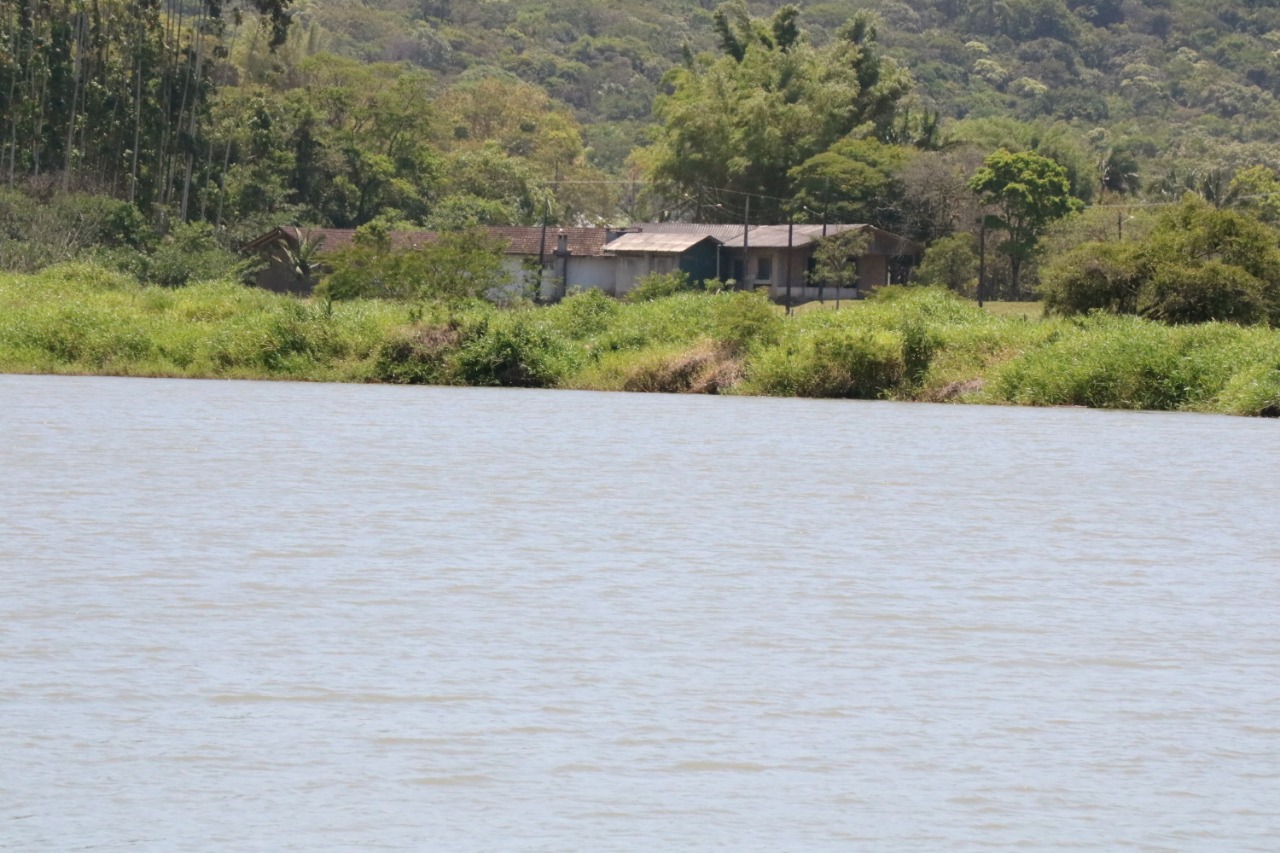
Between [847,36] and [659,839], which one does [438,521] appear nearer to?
[659,839]

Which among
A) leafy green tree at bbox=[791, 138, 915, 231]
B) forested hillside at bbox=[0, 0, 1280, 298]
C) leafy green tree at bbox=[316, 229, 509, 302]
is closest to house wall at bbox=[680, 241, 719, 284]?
forested hillside at bbox=[0, 0, 1280, 298]

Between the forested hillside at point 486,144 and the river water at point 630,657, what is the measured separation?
4431 cm

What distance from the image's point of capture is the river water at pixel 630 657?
8086 mm

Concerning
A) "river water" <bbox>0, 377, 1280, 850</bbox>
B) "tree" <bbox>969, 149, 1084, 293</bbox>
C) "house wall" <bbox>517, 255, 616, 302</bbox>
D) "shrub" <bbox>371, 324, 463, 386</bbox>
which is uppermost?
"tree" <bbox>969, 149, 1084, 293</bbox>

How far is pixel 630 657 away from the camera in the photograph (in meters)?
11.6

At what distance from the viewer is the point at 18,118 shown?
69.4 metres

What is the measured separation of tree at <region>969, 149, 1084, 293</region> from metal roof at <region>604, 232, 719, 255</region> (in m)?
12.0

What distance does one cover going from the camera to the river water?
8086 mm

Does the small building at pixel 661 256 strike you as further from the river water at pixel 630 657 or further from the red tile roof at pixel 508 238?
the river water at pixel 630 657

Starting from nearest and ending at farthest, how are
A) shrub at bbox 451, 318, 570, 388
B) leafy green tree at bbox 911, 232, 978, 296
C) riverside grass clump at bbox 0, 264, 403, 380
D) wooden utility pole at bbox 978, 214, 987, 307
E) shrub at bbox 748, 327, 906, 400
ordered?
shrub at bbox 748, 327, 906, 400 < shrub at bbox 451, 318, 570, 388 < riverside grass clump at bbox 0, 264, 403, 380 < wooden utility pole at bbox 978, 214, 987, 307 < leafy green tree at bbox 911, 232, 978, 296

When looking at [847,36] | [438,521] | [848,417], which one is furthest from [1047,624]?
[847,36]

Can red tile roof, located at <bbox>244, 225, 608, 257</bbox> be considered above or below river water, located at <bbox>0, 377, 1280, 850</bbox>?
above

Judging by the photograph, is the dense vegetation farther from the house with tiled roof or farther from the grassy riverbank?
the house with tiled roof

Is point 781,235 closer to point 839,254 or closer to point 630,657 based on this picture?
point 839,254
